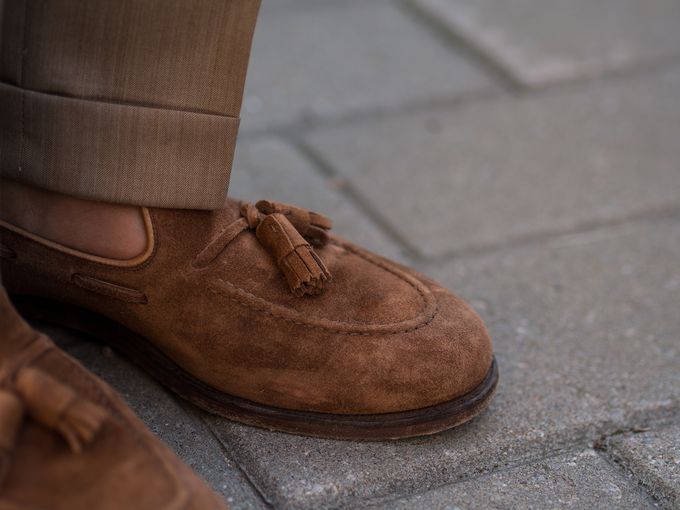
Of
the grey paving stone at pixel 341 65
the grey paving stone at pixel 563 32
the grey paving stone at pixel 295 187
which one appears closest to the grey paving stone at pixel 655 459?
the grey paving stone at pixel 295 187

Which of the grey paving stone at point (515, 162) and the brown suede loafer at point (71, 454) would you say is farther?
the grey paving stone at point (515, 162)

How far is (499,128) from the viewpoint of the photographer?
2.01 meters

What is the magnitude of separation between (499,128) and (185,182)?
106 cm

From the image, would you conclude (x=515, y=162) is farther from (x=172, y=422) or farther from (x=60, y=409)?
(x=60, y=409)

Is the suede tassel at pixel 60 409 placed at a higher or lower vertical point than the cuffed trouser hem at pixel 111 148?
lower

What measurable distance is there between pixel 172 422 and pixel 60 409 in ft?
0.97

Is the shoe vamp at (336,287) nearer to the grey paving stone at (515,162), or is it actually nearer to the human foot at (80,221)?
the human foot at (80,221)

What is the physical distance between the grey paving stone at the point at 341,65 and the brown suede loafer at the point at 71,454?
3.65 feet

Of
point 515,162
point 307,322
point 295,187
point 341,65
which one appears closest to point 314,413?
point 307,322

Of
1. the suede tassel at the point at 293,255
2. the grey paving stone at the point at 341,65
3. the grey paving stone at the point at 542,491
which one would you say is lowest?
the grey paving stone at the point at 542,491

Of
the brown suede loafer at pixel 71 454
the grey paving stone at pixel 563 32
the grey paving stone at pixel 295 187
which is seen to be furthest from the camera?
the grey paving stone at pixel 563 32

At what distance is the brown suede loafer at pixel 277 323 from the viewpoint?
1.09 metres

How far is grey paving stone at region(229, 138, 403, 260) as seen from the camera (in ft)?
5.34

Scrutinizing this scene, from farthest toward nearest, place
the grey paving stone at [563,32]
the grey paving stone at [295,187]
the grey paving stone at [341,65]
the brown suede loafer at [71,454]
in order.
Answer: the grey paving stone at [563,32]
the grey paving stone at [341,65]
the grey paving stone at [295,187]
the brown suede loafer at [71,454]
